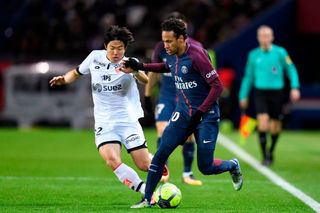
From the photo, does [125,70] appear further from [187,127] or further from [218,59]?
[218,59]

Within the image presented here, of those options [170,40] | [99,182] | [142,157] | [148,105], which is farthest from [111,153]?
[99,182]

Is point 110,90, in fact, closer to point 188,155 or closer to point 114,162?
point 114,162

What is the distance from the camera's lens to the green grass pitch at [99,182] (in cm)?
1092

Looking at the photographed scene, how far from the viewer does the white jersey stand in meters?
11.0

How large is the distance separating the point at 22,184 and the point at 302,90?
1529 cm

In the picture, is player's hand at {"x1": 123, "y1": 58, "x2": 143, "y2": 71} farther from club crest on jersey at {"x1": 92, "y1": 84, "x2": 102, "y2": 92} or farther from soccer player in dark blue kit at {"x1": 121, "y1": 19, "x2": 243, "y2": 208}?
club crest on jersey at {"x1": 92, "y1": 84, "x2": 102, "y2": 92}

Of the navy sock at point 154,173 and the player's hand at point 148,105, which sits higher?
the player's hand at point 148,105

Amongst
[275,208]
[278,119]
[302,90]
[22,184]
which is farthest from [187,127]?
[302,90]

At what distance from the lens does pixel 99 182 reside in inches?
541

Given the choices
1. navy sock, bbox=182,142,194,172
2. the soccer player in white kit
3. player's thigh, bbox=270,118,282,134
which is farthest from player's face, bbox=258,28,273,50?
the soccer player in white kit

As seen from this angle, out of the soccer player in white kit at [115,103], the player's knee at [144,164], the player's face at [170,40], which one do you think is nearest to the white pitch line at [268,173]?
the player's knee at [144,164]

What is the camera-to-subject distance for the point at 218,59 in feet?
90.5

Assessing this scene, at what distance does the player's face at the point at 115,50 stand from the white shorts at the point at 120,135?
75 cm

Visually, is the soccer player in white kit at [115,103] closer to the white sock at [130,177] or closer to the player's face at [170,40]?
the white sock at [130,177]
